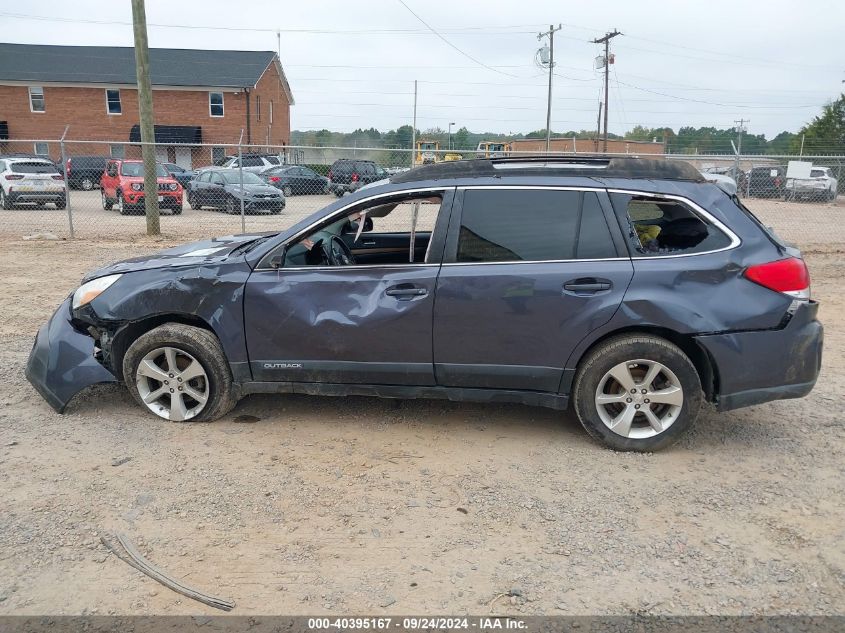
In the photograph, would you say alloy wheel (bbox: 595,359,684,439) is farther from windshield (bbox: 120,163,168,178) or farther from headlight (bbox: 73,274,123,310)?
windshield (bbox: 120,163,168,178)

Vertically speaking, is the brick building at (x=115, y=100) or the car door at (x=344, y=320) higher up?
the brick building at (x=115, y=100)

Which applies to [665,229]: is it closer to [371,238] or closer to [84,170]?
[371,238]

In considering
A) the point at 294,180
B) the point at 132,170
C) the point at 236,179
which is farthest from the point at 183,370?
the point at 294,180

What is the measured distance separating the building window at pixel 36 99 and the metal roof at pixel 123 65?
61 centimetres

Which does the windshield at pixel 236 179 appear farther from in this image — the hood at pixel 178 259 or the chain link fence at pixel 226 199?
the hood at pixel 178 259

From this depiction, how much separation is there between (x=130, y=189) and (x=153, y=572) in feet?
58.1

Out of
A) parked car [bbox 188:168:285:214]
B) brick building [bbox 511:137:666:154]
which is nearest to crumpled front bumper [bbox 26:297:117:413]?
parked car [bbox 188:168:285:214]

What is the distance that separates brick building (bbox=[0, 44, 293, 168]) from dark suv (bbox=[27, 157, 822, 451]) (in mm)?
38064

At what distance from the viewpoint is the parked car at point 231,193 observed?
18.9 m

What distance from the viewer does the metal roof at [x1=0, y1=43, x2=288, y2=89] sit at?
135 ft

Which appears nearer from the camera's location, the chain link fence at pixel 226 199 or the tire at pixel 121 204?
the chain link fence at pixel 226 199

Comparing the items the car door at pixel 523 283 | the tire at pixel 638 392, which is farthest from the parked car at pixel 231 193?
the tire at pixel 638 392

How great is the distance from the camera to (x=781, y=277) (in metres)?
3.93

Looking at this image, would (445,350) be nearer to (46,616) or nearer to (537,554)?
(537,554)
